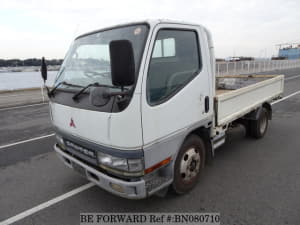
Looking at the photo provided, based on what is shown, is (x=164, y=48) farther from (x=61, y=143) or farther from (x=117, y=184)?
(x=61, y=143)

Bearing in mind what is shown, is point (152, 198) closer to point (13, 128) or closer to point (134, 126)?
point (134, 126)

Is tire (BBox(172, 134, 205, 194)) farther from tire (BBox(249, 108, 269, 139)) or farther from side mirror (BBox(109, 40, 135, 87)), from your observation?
tire (BBox(249, 108, 269, 139))

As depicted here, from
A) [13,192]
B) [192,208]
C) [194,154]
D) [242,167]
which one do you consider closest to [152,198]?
[192,208]

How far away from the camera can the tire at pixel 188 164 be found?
2.76 meters

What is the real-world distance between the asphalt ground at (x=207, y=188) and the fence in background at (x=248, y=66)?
1784 centimetres

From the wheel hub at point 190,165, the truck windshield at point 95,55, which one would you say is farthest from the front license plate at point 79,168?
the wheel hub at point 190,165

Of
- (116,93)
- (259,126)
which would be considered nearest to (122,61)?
(116,93)

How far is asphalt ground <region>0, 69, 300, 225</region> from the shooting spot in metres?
2.67

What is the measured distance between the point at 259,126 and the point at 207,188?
2466 mm

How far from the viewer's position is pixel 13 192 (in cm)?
326

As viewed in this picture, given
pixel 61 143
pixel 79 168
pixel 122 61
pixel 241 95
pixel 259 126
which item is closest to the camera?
pixel 122 61

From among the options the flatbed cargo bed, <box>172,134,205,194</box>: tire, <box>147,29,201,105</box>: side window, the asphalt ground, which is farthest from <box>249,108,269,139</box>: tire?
<box>147,29,201,105</box>: side window

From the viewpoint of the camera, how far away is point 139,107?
209 cm

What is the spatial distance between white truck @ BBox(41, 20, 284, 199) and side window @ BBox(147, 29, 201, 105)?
0.04ft
